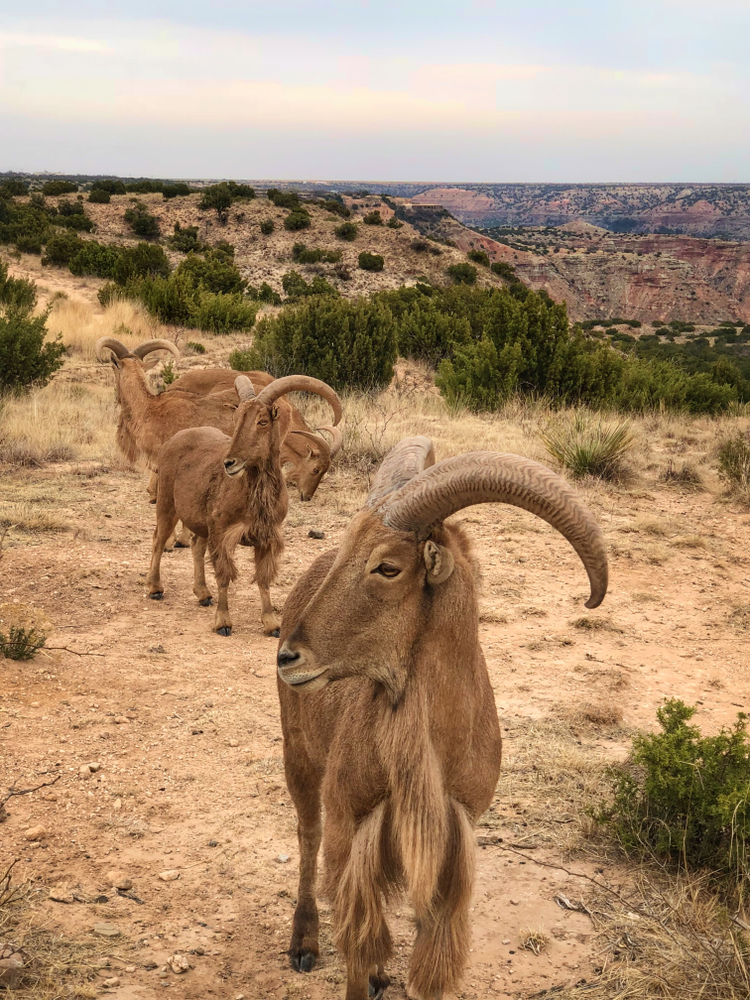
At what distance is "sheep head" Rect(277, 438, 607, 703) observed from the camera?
2514 mm

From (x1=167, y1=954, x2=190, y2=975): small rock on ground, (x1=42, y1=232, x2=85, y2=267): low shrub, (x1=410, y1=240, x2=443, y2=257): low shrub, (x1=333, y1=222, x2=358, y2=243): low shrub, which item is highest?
(x1=333, y1=222, x2=358, y2=243): low shrub

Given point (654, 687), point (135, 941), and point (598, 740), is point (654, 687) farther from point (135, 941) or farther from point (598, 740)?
point (135, 941)

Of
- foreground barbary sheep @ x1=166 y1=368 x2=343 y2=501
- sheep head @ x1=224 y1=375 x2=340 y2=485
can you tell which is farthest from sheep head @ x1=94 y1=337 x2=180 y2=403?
sheep head @ x1=224 y1=375 x2=340 y2=485

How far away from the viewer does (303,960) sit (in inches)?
141

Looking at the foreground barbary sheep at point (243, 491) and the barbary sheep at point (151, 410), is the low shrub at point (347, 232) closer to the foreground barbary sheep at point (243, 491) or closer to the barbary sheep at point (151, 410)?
the barbary sheep at point (151, 410)

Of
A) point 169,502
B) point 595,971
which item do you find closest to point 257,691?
→ point 169,502

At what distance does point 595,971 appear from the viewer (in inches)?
135

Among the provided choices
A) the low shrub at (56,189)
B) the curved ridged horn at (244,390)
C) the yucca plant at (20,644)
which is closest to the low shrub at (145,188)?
the low shrub at (56,189)

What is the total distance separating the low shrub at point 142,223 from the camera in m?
42.0

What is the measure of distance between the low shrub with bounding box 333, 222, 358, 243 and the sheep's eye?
44.4 m

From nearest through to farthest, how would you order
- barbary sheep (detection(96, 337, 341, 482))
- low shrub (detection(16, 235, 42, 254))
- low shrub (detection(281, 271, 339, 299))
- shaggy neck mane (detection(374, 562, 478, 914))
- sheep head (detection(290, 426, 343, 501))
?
shaggy neck mane (detection(374, 562, 478, 914)), sheep head (detection(290, 426, 343, 501)), barbary sheep (detection(96, 337, 341, 482)), low shrub (detection(281, 271, 339, 299)), low shrub (detection(16, 235, 42, 254))

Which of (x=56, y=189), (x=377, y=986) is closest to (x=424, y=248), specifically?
(x=56, y=189)

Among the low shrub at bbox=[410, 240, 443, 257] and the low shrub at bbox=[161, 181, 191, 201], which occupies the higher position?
the low shrub at bbox=[161, 181, 191, 201]

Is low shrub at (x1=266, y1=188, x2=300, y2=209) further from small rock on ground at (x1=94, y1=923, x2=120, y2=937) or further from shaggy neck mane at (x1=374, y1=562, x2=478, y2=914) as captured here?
shaggy neck mane at (x1=374, y1=562, x2=478, y2=914)
